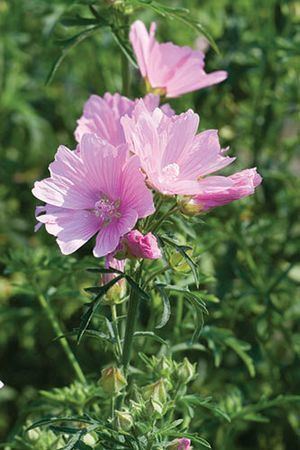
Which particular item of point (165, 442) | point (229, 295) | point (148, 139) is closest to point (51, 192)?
point (148, 139)

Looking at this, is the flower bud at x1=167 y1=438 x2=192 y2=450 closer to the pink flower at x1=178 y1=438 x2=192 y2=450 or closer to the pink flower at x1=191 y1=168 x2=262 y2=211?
the pink flower at x1=178 y1=438 x2=192 y2=450

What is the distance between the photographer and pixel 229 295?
2281mm

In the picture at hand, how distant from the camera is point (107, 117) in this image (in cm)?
165

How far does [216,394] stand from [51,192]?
3.72 feet

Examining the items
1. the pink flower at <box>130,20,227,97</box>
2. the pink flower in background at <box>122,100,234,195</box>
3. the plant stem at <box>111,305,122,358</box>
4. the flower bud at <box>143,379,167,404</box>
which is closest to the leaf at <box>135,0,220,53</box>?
the pink flower at <box>130,20,227,97</box>

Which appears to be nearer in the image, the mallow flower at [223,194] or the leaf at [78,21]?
the mallow flower at [223,194]

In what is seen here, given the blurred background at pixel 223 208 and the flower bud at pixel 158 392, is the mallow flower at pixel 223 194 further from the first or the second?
the blurred background at pixel 223 208

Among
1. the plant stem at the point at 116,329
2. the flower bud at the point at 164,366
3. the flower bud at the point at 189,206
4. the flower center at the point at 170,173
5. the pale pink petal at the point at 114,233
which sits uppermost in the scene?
the flower center at the point at 170,173

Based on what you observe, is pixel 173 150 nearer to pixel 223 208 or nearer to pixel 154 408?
pixel 154 408

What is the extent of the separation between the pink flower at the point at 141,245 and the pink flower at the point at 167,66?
0.53m

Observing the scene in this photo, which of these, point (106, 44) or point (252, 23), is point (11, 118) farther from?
point (252, 23)

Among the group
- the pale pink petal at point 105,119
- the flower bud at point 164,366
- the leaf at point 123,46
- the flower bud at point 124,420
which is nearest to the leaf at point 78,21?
the leaf at point 123,46

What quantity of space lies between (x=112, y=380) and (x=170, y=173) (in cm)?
32

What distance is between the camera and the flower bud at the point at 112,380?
142 centimetres
